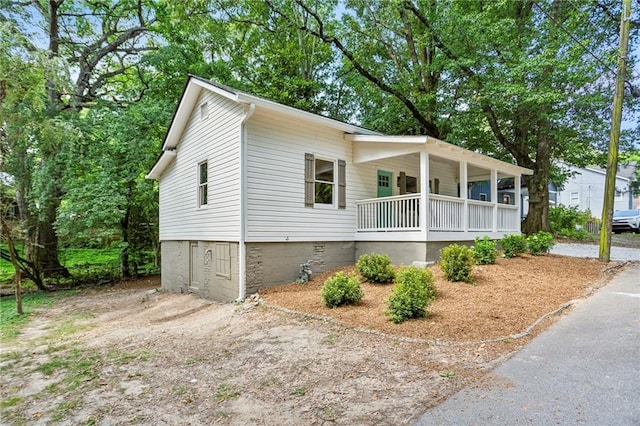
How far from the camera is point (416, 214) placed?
9773mm

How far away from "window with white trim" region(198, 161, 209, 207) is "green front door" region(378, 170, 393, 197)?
218 inches

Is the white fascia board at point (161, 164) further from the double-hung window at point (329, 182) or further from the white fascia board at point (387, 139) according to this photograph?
the white fascia board at point (387, 139)

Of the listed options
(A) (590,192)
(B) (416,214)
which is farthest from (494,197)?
(A) (590,192)

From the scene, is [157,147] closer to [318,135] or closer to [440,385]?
[318,135]

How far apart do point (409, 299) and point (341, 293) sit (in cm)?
149

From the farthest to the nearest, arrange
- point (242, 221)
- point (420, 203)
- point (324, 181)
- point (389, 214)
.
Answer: point (324, 181) → point (389, 214) → point (420, 203) → point (242, 221)

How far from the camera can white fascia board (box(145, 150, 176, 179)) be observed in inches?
500

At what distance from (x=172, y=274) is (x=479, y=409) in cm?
1192

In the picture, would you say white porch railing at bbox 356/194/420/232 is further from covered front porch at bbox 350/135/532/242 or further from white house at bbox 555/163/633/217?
white house at bbox 555/163/633/217

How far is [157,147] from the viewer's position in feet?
48.3

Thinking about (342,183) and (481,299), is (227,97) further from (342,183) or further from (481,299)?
(481,299)

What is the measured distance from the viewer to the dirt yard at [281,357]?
3475mm

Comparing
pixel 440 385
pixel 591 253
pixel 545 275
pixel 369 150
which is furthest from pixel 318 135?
pixel 591 253

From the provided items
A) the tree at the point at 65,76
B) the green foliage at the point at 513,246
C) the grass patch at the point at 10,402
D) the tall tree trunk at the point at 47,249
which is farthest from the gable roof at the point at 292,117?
the tall tree trunk at the point at 47,249
